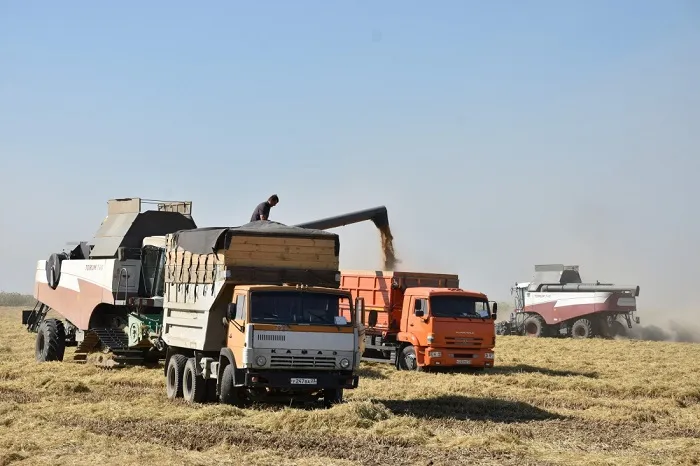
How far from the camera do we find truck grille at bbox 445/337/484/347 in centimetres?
2486

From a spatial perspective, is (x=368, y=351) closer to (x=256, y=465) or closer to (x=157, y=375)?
(x=157, y=375)

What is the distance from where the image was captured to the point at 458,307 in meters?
25.4

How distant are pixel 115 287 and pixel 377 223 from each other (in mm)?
8698

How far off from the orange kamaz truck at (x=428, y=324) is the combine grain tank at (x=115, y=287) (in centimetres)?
564

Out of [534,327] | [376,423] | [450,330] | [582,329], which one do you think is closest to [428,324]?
[450,330]

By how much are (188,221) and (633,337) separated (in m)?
28.6

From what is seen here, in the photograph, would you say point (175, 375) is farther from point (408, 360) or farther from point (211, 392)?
point (408, 360)

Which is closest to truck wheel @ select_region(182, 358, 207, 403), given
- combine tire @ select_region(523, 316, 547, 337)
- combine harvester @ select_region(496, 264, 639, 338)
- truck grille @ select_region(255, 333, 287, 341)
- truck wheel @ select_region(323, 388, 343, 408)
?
truck grille @ select_region(255, 333, 287, 341)

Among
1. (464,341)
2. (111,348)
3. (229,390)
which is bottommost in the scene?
(229,390)

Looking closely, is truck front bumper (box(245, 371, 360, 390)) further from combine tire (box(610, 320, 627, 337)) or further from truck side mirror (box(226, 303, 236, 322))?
combine tire (box(610, 320, 627, 337))

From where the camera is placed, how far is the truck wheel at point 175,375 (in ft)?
60.9

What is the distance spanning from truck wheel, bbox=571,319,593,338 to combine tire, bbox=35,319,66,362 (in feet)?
88.3

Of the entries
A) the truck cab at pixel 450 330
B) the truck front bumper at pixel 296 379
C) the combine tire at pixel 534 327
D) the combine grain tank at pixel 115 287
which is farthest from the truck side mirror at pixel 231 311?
the combine tire at pixel 534 327

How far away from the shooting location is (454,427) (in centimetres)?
1509
